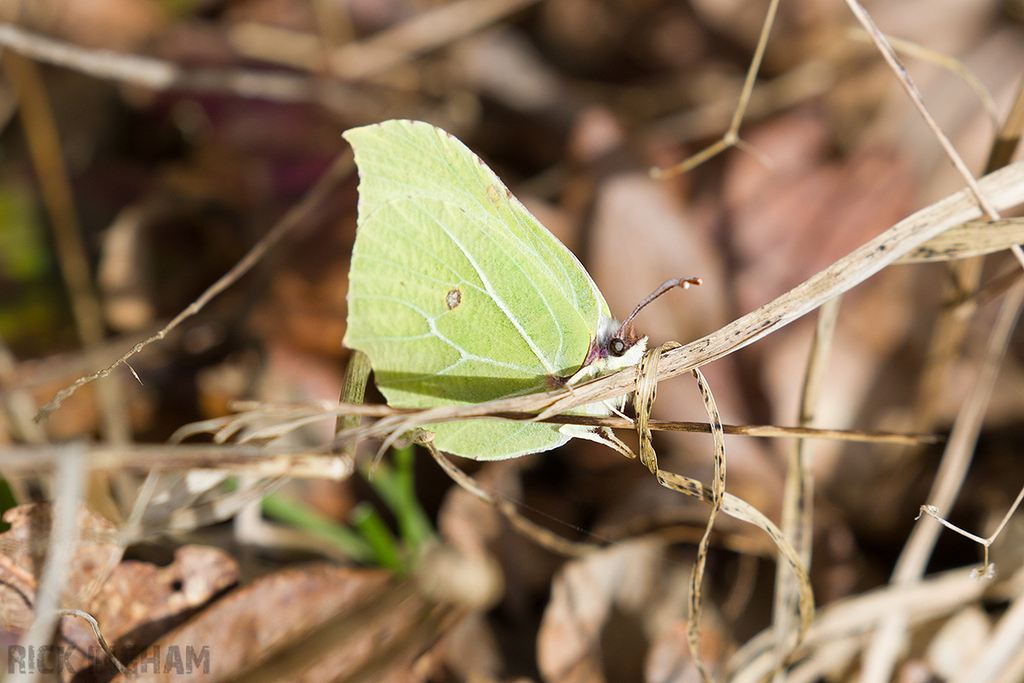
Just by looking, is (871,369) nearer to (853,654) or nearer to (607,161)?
(853,654)

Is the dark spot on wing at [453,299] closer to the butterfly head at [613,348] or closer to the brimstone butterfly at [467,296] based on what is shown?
the brimstone butterfly at [467,296]

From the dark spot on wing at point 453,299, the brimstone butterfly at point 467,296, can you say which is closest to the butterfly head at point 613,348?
the brimstone butterfly at point 467,296

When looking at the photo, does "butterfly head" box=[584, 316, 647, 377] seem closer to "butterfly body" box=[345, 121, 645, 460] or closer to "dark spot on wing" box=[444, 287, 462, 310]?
"butterfly body" box=[345, 121, 645, 460]

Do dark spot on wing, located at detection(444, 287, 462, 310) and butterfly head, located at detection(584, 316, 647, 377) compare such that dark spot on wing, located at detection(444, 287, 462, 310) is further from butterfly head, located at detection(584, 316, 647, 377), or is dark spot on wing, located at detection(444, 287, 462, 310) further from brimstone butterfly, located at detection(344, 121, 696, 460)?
butterfly head, located at detection(584, 316, 647, 377)

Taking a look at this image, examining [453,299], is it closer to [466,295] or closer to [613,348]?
[466,295]

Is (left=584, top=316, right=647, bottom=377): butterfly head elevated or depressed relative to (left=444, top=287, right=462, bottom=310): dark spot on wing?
depressed

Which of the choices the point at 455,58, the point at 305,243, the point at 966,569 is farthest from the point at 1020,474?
the point at 455,58

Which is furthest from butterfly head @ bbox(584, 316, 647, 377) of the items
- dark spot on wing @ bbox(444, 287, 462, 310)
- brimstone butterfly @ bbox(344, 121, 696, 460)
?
dark spot on wing @ bbox(444, 287, 462, 310)

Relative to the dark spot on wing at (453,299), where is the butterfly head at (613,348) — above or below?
below
